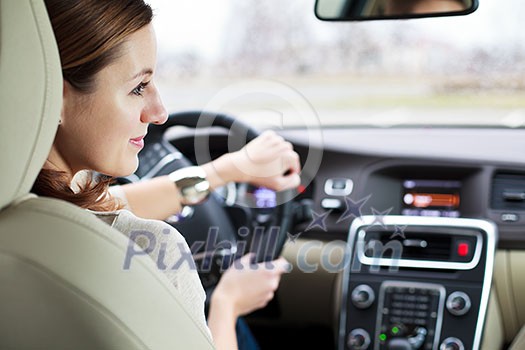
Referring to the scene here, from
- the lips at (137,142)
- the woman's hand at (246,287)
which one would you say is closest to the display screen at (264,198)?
the woman's hand at (246,287)

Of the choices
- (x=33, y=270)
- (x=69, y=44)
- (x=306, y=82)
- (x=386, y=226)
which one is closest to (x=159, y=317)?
(x=33, y=270)

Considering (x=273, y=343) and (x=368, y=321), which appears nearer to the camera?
(x=368, y=321)

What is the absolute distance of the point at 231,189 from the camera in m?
2.57

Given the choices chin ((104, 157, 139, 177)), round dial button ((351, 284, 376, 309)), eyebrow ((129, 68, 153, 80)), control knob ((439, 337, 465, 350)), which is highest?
eyebrow ((129, 68, 153, 80))

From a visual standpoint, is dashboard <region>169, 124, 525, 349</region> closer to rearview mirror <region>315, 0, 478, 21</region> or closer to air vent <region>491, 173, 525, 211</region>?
air vent <region>491, 173, 525, 211</region>

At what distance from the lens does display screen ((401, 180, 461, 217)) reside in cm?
273

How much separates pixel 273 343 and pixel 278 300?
0.22 m

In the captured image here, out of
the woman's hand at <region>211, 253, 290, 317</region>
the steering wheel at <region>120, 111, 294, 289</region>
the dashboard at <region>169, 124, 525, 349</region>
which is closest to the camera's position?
the woman's hand at <region>211, 253, 290, 317</region>

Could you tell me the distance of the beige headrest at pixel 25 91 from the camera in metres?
0.93

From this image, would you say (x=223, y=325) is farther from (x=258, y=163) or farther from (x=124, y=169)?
(x=124, y=169)

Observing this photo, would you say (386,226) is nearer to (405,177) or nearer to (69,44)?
(405,177)

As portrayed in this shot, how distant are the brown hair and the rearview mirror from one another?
674 millimetres

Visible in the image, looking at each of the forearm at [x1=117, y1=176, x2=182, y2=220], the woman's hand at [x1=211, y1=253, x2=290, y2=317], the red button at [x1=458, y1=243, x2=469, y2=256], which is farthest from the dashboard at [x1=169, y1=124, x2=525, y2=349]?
the forearm at [x1=117, y1=176, x2=182, y2=220]

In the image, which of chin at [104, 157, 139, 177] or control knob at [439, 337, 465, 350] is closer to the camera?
chin at [104, 157, 139, 177]
